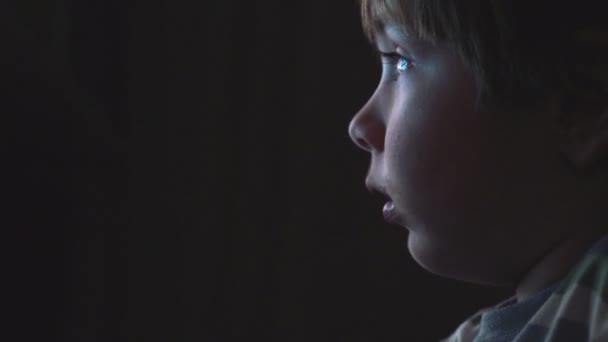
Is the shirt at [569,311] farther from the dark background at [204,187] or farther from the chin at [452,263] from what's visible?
the dark background at [204,187]

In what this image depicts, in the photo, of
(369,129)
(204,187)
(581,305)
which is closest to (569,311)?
(581,305)

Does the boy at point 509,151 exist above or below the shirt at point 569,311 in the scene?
above

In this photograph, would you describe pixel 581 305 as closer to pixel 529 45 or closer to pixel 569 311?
pixel 569 311

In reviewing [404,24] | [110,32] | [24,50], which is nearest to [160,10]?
[110,32]

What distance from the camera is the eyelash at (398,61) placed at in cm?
63

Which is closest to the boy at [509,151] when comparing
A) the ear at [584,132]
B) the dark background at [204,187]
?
the ear at [584,132]

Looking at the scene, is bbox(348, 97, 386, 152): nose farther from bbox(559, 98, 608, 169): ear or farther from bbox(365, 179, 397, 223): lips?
bbox(559, 98, 608, 169): ear

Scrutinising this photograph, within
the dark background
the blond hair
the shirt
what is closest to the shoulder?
the shirt

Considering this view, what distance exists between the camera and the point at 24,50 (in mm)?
999

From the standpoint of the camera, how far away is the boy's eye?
2.08 feet

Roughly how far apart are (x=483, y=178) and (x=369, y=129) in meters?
0.11

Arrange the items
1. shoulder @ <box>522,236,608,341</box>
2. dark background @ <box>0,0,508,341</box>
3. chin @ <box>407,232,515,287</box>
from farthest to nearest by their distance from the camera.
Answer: dark background @ <box>0,0,508,341</box> → chin @ <box>407,232,515,287</box> → shoulder @ <box>522,236,608,341</box>

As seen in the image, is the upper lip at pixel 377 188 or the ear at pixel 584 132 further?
the upper lip at pixel 377 188

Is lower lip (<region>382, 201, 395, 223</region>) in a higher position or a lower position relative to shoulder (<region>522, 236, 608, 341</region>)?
higher
